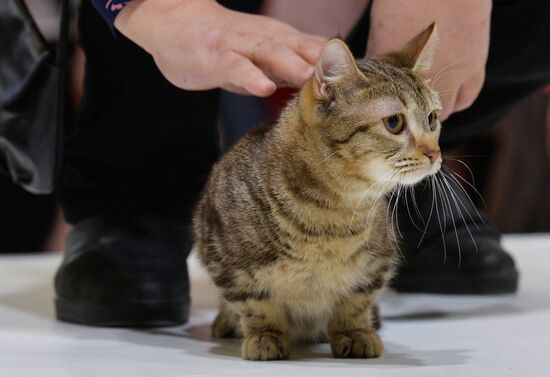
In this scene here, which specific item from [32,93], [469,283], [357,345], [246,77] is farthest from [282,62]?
[469,283]

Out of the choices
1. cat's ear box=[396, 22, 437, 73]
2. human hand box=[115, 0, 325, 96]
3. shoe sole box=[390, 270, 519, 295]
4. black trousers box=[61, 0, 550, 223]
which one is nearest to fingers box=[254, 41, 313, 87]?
human hand box=[115, 0, 325, 96]

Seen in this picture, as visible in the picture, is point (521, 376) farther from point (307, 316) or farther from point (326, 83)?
point (326, 83)

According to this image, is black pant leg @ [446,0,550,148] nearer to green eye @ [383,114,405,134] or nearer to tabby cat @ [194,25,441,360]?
tabby cat @ [194,25,441,360]

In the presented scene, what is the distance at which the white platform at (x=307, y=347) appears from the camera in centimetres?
115

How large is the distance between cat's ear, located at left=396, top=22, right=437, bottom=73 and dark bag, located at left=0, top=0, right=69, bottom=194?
577 mm

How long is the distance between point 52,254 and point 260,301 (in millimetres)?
1165

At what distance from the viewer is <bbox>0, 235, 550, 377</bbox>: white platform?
1153 mm

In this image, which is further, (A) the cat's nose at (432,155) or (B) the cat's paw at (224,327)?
(B) the cat's paw at (224,327)

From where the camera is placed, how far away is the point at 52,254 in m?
2.27

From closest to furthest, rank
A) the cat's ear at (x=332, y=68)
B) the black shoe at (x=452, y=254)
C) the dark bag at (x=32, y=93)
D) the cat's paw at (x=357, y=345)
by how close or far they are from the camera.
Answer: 1. the cat's ear at (x=332, y=68)
2. the cat's paw at (x=357, y=345)
3. the dark bag at (x=32, y=93)
4. the black shoe at (x=452, y=254)

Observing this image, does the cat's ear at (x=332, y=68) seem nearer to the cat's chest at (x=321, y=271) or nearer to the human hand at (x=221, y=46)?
the human hand at (x=221, y=46)

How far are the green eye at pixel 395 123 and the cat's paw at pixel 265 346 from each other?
0.32m

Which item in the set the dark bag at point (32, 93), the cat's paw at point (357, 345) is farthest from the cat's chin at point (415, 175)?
the dark bag at point (32, 93)

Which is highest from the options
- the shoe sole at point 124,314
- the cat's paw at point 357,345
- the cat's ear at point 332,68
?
the cat's ear at point 332,68
